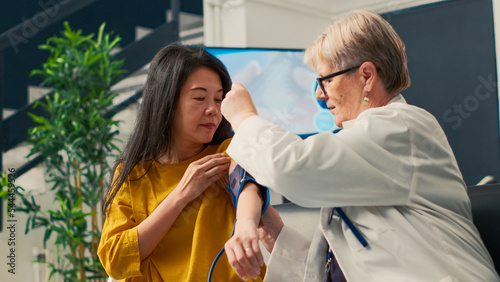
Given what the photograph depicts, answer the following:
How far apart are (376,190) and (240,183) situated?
36cm

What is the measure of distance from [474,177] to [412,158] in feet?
8.86

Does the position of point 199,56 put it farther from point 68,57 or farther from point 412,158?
point 68,57

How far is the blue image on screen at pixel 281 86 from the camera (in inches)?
133

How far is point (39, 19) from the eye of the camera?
4.12 meters

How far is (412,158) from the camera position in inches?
41.8

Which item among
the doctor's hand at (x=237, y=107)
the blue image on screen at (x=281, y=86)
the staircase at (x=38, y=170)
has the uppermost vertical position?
the doctor's hand at (x=237, y=107)

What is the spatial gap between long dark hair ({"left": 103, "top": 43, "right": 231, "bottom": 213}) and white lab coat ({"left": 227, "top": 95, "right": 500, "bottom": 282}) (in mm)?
382

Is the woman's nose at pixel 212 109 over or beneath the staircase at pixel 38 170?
over

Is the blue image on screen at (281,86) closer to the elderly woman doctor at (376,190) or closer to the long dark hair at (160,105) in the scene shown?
the long dark hair at (160,105)

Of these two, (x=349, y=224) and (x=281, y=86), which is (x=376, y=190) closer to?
(x=349, y=224)

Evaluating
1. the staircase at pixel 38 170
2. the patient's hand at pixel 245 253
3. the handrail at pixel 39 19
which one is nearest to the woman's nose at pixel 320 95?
the patient's hand at pixel 245 253

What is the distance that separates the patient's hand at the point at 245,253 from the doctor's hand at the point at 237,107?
25cm

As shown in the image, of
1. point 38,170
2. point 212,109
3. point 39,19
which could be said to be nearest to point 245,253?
point 212,109

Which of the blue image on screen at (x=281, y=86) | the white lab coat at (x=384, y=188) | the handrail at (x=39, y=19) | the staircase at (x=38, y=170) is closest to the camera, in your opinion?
the white lab coat at (x=384, y=188)
